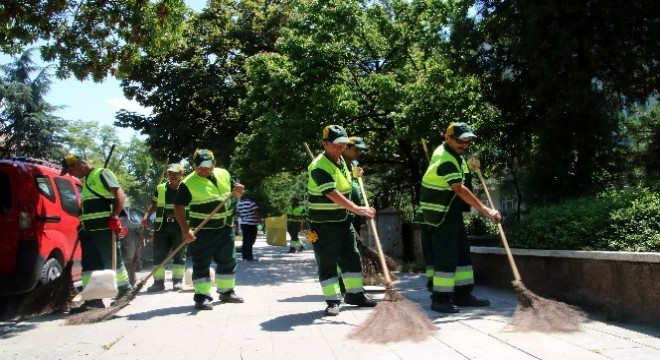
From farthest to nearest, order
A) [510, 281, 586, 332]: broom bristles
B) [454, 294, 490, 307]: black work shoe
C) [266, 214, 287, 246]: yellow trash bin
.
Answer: [266, 214, 287, 246]: yellow trash bin → [454, 294, 490, 307]: black work shoe → [510, 281, 586, 332]: broom bristles

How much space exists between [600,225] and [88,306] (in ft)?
18.8

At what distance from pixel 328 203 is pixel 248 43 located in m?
15.3

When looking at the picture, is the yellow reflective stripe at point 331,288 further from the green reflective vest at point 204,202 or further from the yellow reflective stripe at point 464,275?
the green reflective vest at point 204,202

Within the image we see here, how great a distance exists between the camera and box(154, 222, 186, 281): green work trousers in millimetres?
9547

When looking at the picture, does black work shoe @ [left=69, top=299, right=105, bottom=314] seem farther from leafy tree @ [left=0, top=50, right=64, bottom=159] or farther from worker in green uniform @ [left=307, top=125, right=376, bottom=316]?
leafy tree @ [left=0, top=50, right=64, bottom=159]

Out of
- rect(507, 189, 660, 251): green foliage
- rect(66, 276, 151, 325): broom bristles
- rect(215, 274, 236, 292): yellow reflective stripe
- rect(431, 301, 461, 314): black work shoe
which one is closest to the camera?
rect(507, 189, 660, 251): green foliage

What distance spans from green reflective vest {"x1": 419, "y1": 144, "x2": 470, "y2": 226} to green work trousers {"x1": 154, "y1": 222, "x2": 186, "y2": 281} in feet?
14.3

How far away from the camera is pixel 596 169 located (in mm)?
9078

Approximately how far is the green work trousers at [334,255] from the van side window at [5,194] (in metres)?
3.68

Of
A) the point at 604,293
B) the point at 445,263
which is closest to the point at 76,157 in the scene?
the point at 445,263

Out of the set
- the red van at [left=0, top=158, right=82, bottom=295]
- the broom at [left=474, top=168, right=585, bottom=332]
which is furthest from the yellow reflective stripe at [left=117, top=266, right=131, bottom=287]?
the broom at [left=474, top=168, right=585, bottom=332]

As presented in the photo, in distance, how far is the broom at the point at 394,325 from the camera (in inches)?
205

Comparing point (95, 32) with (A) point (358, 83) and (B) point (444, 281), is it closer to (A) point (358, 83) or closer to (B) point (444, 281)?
(A) point (358, 83)

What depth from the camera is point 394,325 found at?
5.29 m
